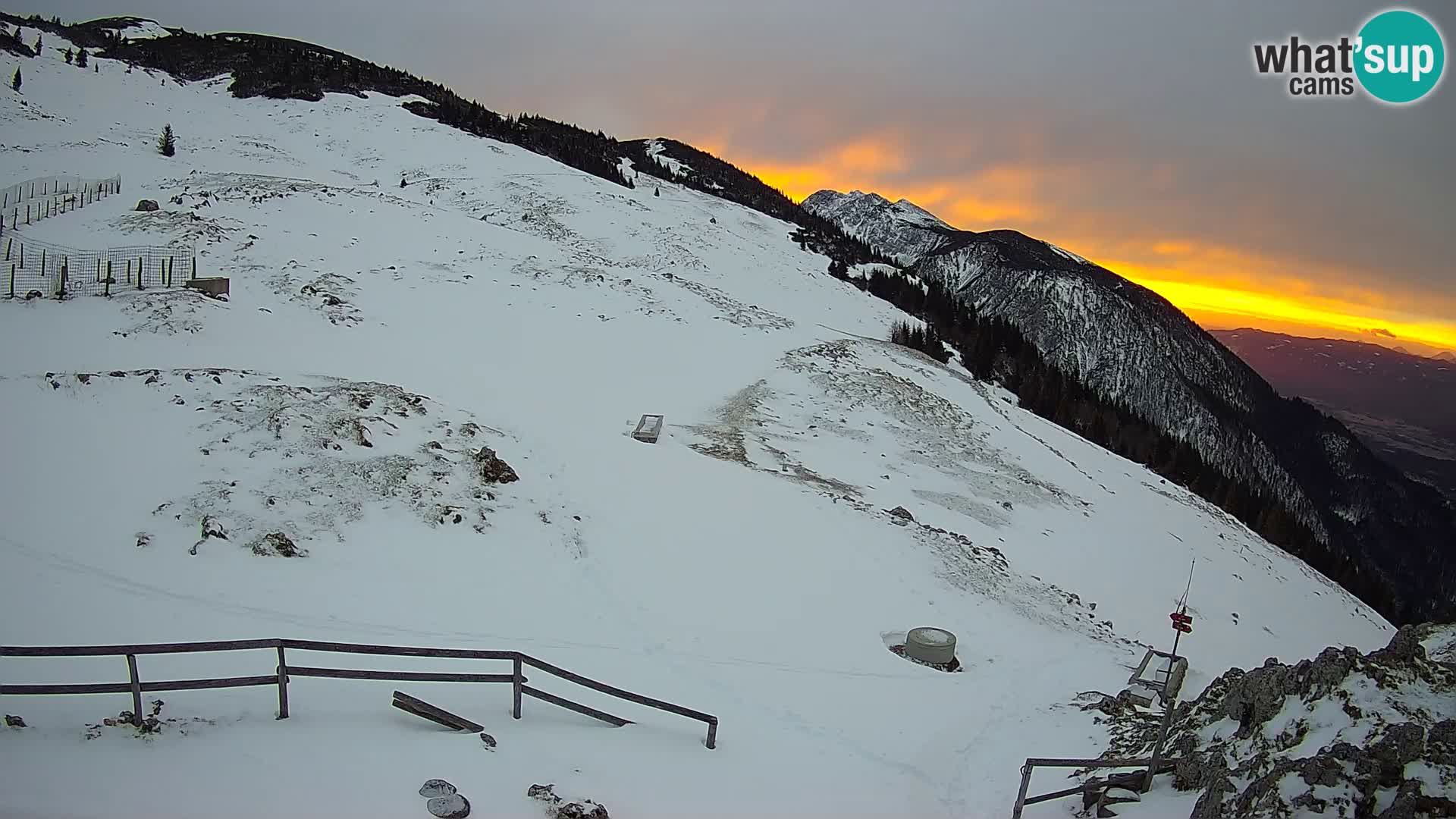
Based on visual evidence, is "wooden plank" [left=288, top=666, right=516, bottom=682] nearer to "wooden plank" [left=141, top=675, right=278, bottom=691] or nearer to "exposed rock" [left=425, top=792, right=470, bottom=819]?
Answer: "wooden plank" [left=141, top=675, right=278, bottom=691]

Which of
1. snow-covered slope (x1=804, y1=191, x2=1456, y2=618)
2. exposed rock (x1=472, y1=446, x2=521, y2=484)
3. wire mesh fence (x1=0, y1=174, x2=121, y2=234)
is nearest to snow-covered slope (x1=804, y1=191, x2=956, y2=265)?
snow-covered slope (x1=804, y1=191, x2=1456, y2=618)

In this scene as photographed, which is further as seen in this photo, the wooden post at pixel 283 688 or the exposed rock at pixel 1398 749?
the wooden post at pixel 283 688

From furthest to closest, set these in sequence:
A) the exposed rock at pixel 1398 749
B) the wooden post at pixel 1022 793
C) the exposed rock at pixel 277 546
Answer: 1. the exposed rock at pixel 277 546
2. the wooden post at pixel 1022 793
3. the exposed rock at pixel 1398 749

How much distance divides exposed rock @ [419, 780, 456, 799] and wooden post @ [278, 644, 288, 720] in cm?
185

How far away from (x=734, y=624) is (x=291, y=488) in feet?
29.6

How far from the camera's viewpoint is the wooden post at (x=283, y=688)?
712 centimetres

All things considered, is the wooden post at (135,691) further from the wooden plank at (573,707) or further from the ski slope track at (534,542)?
the wooden plank at (573,707)

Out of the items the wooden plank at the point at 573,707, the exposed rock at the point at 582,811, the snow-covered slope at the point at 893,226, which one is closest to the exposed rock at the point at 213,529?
the wooden plank at the point at 573,707

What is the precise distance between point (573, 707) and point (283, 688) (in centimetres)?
316

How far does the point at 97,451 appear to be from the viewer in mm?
13000

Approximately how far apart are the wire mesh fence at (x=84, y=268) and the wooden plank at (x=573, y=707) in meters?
21.7

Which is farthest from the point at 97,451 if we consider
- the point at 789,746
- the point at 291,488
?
the point at 789,746

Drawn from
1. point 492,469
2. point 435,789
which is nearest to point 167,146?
point 492,469

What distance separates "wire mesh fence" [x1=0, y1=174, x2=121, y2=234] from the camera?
27.6 meters
